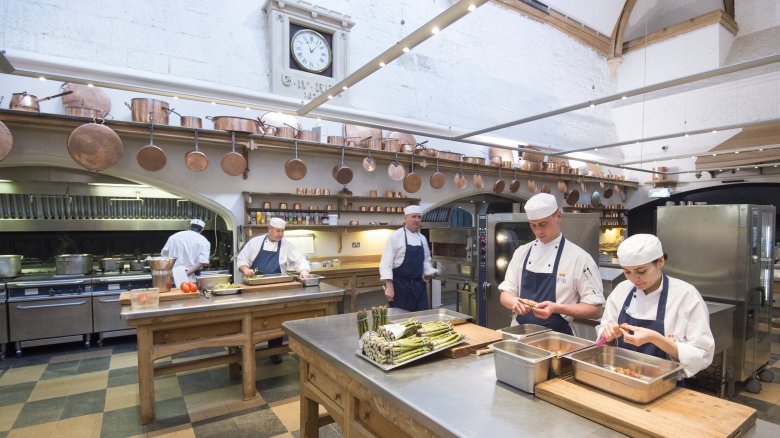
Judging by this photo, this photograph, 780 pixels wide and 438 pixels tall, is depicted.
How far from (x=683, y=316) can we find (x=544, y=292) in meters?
0.81

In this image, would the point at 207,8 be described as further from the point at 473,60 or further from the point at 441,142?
the point at 473,60

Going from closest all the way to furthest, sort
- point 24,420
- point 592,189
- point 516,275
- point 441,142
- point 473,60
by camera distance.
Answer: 1. point 516,275
2. point 24,420
3. point 441,142
4. point 473,60
5. point 592,189

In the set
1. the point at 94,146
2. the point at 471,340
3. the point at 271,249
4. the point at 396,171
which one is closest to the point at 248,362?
the point at 271,249

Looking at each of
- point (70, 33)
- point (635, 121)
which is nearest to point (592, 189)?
point (635, 121)

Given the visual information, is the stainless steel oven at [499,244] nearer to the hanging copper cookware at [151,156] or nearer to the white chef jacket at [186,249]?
the white chef jacket at [186,249]

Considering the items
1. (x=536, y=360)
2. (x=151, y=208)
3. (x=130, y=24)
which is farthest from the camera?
(x=151, y=208)

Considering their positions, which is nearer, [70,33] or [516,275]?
[516,275]

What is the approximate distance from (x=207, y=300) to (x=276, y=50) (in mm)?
4226

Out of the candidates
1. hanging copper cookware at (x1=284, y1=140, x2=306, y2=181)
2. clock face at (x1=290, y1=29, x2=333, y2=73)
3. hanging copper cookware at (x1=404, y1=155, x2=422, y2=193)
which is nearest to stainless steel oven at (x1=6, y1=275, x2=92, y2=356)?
hanging copper cookware at (x1=284, y1=140, x2=306, y2=181)

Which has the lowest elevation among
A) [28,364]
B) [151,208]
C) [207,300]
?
[28,364]

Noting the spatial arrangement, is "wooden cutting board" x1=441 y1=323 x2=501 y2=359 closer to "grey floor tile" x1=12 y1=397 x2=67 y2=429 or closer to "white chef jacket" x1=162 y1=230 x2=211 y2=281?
"grey floor tile" x1=12 y1=397 x2=67 y2=429

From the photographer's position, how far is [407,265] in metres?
4.89

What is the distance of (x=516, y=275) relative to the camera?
2873mm

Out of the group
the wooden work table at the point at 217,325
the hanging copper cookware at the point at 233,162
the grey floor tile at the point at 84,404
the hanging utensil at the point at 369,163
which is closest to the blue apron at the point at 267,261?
the wooden work table at the point at 217,325
